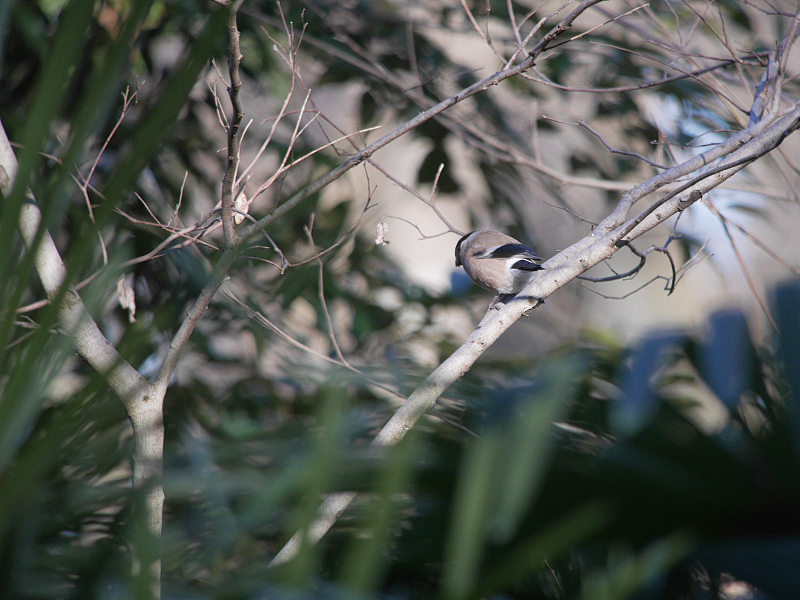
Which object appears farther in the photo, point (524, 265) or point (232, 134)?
point (524, 265)

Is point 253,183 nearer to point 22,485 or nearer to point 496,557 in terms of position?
point 496,557

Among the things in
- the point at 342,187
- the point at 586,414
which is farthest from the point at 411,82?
the point at 586,414

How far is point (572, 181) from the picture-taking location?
90.8 inches

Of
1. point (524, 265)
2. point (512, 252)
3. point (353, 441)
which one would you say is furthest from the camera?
point (512, 252)

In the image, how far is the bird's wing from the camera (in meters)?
2.56

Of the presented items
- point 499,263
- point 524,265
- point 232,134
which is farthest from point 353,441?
point 499,263

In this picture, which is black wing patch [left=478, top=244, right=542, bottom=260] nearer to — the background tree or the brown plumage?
the brown plumage

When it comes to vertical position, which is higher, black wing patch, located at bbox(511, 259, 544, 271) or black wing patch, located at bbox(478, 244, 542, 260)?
black wing patch, located at bbox(478, 244, 542, 260)

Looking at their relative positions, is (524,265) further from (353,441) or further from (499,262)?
(353,441)

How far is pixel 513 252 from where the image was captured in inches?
102

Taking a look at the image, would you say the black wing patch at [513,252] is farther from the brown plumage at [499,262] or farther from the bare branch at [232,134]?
the bare branch at [232,134]

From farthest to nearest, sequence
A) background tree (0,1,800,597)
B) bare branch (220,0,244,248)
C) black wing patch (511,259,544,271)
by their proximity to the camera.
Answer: black wing patch (511,259,544,271), bare branch (220,0,244,248), background tree (0,1,800,597)

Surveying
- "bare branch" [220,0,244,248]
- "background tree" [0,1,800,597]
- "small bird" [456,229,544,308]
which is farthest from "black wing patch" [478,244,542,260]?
"bare branch" [220,0,244,248]

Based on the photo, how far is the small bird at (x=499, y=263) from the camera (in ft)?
8.42
